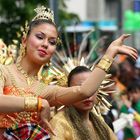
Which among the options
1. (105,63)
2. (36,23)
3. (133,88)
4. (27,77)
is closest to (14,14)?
(133,88)

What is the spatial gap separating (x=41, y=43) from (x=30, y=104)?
544mm

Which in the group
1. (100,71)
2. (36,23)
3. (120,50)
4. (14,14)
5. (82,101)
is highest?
(36,23)

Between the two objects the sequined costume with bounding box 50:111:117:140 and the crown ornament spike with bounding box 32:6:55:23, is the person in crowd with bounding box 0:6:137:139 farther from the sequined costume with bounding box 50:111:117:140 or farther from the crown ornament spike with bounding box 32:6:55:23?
the sequined costume with bounding box 50:111:117:140

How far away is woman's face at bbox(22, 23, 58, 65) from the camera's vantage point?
462cm

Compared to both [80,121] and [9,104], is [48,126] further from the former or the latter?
[80,121]

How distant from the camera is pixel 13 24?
A: 10.8m

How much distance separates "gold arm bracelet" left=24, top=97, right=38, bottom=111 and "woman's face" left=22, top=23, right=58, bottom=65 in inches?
17.4

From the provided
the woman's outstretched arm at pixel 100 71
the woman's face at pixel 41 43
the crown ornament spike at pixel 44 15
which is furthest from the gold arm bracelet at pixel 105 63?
the crown ornament spike at pixel 44 15

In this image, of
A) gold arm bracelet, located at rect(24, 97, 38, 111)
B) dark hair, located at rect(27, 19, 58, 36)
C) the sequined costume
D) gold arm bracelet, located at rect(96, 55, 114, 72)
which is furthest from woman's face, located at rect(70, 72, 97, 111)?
gold arm bracelet, located at rect(24, 97, 38, 111)

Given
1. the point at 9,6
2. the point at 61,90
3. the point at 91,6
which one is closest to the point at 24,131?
the point at 61,90

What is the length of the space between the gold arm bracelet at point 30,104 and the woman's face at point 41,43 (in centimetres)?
44

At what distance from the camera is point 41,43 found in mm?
4629

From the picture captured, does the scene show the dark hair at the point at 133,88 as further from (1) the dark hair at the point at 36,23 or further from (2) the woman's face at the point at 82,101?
(1) the dark hair at the point at 36,23

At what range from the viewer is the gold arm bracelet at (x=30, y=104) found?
423 cm
